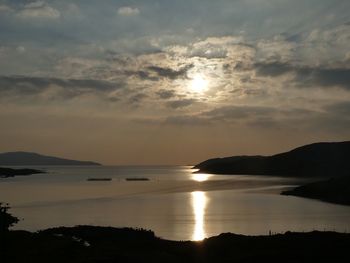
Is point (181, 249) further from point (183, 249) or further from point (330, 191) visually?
point (330, 191)

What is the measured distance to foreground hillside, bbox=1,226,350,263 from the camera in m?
41.8

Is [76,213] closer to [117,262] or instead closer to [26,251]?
[26,251]

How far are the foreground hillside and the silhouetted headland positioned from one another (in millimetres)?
79302

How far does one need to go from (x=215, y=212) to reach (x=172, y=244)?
163 feet

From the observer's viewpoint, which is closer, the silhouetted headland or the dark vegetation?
the dark vegetation

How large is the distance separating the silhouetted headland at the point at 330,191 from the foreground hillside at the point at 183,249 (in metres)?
79.3

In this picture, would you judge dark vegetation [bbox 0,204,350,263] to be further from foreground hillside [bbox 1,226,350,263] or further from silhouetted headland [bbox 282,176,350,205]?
silhouetted headland [bbox 282,176,350,205]

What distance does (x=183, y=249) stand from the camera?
48469 millimetres

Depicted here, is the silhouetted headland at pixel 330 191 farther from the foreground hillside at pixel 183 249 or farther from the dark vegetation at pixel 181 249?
the foreground hillside at pixel 183 249

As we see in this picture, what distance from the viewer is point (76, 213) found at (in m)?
96.4

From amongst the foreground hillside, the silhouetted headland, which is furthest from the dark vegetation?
the silhouetted headland

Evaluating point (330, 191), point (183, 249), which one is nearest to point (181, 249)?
point (183, 249)

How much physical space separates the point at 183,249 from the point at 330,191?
10095cm

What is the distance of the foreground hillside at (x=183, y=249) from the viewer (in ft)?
137
